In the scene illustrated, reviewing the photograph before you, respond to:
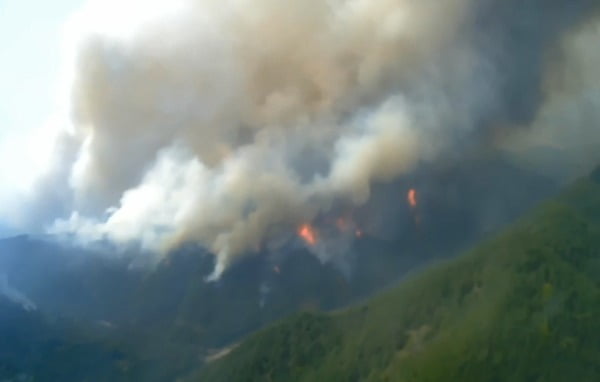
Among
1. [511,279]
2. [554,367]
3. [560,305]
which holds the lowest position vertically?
[554,367]

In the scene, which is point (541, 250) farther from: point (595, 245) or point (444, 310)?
point (444, 310)

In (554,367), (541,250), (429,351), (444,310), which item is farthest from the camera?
(541,250)

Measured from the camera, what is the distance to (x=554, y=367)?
14800cm

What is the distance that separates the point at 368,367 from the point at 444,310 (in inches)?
1038

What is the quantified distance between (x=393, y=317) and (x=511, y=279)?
31.8 meters

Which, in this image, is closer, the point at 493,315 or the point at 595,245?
the point at 493,315

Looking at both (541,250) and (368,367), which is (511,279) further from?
(368,367)

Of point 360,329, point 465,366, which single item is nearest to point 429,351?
point 465,366

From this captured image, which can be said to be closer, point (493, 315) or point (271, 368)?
point (493, 315)

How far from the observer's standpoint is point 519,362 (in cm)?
15200

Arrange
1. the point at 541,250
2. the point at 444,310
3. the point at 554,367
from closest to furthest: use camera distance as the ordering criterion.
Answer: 1. the point at 554,367
2. the point at 444,310
3. the point at 541,250

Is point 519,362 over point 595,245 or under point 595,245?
under

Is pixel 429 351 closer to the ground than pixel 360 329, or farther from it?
closer to the ground

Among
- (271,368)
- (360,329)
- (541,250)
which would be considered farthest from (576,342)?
(271,368)
